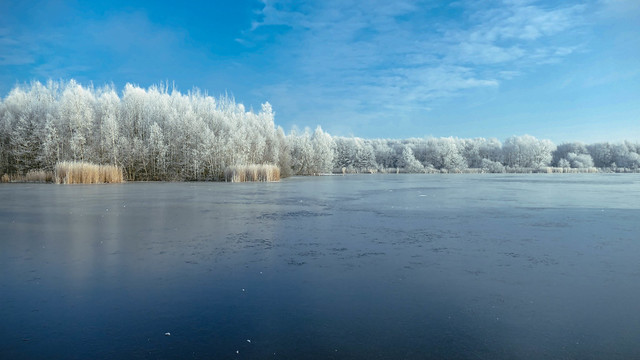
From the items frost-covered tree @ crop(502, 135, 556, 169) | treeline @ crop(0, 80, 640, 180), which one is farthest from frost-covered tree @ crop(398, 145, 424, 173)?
treeline @ crop(0, 80, 640, 180)

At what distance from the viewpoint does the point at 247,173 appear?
30094 millimetres

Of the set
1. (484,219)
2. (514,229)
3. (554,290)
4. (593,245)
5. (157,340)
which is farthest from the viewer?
(484,219)

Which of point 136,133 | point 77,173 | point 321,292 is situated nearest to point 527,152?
point 136,133

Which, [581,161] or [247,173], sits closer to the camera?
[247,173]

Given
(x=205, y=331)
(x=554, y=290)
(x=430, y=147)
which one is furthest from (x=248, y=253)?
(x=430, y=147)

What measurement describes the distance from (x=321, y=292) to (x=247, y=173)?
88.1 feet

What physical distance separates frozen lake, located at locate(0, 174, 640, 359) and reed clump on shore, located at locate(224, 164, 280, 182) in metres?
22.0

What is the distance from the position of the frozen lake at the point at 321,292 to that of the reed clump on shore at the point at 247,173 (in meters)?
22.0

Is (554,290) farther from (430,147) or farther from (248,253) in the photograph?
(430,147)

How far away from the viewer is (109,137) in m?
30.8

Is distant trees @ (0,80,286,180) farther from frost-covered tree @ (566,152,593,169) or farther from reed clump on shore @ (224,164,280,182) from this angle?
frost-covered tree @ (566,152,593,169)

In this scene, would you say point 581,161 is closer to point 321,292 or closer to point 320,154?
point 320,154

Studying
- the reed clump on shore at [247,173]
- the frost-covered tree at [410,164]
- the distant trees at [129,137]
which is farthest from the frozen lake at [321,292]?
the frost-covered tree at [410,164]

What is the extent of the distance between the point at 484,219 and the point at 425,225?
1.65 m
